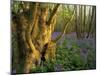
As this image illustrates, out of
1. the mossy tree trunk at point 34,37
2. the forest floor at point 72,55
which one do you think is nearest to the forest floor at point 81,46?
the forest floor at point 72,55

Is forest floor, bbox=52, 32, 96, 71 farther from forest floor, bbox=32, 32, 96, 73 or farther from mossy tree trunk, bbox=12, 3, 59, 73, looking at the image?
mossy tree trunk, bbox=12, 3, 59, 73

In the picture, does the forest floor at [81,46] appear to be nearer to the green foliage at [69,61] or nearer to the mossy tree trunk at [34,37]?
the green foliage at [69,61]

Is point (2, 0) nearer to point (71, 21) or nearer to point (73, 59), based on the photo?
point (71, 21)

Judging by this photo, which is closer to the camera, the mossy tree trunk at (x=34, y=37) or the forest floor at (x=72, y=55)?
the mossy tree trunk at (x=34, y=37)

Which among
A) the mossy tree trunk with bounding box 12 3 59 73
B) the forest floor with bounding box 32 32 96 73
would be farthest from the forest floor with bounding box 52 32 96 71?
the mossy tree trunk with bounding box 12 3 59 73

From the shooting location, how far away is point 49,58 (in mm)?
2344

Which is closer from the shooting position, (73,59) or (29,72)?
(29,72)

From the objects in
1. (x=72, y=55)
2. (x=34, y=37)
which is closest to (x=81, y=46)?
(x=72, y=55)

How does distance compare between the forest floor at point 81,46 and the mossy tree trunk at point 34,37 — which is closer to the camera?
the mossy tree trunk at point 34,37

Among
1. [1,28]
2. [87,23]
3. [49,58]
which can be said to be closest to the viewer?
[1,28]

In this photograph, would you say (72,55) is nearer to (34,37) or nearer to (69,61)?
(69,61)

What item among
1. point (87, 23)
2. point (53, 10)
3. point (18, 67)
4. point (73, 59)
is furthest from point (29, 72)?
point (87, 23)

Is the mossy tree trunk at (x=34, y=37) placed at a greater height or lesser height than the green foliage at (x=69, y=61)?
greater

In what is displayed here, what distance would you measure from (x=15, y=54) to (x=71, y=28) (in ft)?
2.21
